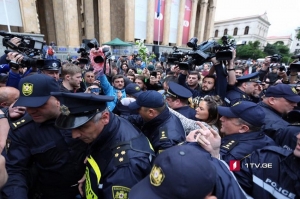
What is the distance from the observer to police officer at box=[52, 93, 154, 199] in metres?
1.20

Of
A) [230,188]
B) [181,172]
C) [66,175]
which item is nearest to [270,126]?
[230,188]

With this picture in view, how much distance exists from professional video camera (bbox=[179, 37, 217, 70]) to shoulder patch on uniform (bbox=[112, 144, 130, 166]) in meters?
2.61

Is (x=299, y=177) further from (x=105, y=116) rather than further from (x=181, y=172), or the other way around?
(x=105, y=116)

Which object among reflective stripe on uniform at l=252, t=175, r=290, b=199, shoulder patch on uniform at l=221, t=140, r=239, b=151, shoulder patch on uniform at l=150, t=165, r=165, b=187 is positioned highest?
shoulder patch on uniform at l=150, t=165, r=165, b=187

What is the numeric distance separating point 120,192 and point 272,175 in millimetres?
1255

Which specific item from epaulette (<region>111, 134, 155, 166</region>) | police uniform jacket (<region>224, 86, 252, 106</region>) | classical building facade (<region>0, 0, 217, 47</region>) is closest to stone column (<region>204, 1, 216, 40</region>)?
classical building facade (<region>0, 0, 217, 47</region>)

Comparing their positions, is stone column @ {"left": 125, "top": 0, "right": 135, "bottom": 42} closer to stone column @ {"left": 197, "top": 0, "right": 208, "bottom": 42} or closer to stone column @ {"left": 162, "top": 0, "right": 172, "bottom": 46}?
stone column @ {"left": 162, "top": 0, "right": 172, "bottom": 46}

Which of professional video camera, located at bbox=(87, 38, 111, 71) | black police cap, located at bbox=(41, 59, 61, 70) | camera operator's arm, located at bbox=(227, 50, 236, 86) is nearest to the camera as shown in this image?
professional video camera, located at bbox=(87, 38, 111, 71)

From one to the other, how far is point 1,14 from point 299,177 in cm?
1500

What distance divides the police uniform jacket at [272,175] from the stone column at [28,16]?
49.7 ft

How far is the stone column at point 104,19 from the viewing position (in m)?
18.1

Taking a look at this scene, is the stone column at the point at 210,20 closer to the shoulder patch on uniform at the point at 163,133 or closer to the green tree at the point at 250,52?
the green tree at the point at 250,52

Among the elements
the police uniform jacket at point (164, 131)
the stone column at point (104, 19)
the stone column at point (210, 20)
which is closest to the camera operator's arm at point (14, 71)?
the police uniform jacket at point (164, 131)

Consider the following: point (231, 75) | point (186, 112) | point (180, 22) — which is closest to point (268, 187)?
point (186, 112)
